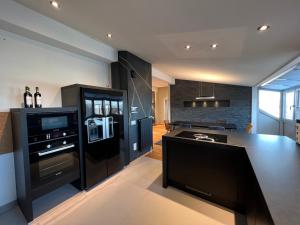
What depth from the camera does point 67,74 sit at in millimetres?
2838

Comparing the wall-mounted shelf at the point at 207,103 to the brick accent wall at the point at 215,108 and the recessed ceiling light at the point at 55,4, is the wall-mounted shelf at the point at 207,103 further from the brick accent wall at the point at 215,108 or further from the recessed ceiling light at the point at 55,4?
the recessed ceiling light at the point at 55,4

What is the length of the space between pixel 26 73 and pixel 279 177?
3192mm

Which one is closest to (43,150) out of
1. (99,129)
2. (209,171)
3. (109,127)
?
(99,129)

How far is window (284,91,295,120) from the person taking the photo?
5.48 m

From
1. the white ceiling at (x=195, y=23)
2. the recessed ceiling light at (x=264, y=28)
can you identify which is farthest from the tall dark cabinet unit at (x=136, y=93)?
the recessed ceiling light at (x=264, y=28)

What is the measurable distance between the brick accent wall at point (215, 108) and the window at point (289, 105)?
1.22 m

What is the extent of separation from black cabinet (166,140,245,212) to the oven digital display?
1641 millimetres

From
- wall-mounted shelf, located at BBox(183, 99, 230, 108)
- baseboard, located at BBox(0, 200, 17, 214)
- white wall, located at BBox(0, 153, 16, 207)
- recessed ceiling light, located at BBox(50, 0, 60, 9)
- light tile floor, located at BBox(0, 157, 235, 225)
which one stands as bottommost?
light tile floor, located at BBox(0, 157, 235, 225)

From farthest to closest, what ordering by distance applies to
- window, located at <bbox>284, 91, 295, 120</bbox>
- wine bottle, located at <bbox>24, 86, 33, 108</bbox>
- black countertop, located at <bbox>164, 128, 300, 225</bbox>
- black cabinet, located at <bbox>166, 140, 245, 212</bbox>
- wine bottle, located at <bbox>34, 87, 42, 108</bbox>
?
window, located at <bbox>284, 91, 295, 120</bbox> < wine bottle, located at <bbox>34, 87, 42, 108</bbox> < wine bottle, located at <bbox>24, 86, 33, 108</bbox> < black cabinet, located at <bbox>166, 140, 245, 212</bbox> < black countertop, located at <bbox>164, 128, 300, 225</bbox>

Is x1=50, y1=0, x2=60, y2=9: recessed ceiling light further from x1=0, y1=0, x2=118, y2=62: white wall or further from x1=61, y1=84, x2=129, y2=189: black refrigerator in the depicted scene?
x1=61, y1=84, x2=129, y2=189: black refrigerator

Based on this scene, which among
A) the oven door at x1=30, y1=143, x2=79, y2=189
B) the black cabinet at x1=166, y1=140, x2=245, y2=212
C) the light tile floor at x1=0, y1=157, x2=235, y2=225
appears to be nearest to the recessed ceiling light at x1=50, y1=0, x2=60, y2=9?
the oven door at x1=30, y1=143, x2=79, y2=189

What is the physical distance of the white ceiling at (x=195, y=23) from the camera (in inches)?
64.7

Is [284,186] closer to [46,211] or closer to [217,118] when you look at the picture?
[46,211]

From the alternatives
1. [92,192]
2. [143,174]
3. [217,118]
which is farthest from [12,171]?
[217,118]
